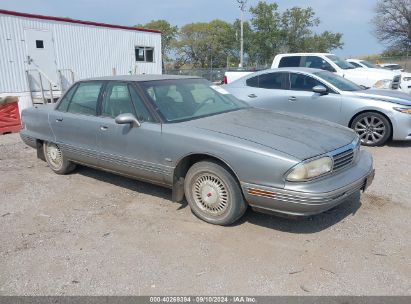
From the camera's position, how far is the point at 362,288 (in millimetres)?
2885

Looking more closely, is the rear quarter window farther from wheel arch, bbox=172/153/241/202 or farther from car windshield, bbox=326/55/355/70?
car windshield, bbox=326/55/355/70

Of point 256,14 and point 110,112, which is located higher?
point 256,14

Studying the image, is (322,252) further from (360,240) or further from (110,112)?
(110,112)

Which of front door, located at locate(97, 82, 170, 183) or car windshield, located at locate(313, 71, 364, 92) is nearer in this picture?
front door, located at locate(97, 82, 170, 183)

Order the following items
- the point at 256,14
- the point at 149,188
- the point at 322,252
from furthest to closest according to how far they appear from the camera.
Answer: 1. the point at 256,14
2. the point at 149,188
3. the point at 322,252

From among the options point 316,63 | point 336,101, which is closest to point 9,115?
point 336,101

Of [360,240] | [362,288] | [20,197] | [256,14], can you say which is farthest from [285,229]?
[256,14]

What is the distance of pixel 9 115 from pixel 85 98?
553cm

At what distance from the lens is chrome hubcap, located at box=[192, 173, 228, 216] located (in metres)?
3.84

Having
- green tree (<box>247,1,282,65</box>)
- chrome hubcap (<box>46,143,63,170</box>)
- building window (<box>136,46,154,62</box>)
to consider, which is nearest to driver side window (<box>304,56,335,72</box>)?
chrome hubcap (<box>46,143,63,170</box>)

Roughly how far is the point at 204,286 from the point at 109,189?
2.61 meters

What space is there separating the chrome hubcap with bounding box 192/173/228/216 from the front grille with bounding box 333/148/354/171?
110cm

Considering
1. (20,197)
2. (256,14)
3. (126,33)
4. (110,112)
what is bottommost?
(20,197)

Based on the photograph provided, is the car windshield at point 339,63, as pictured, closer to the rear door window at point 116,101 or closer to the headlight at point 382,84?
the headlight at point 382,84
